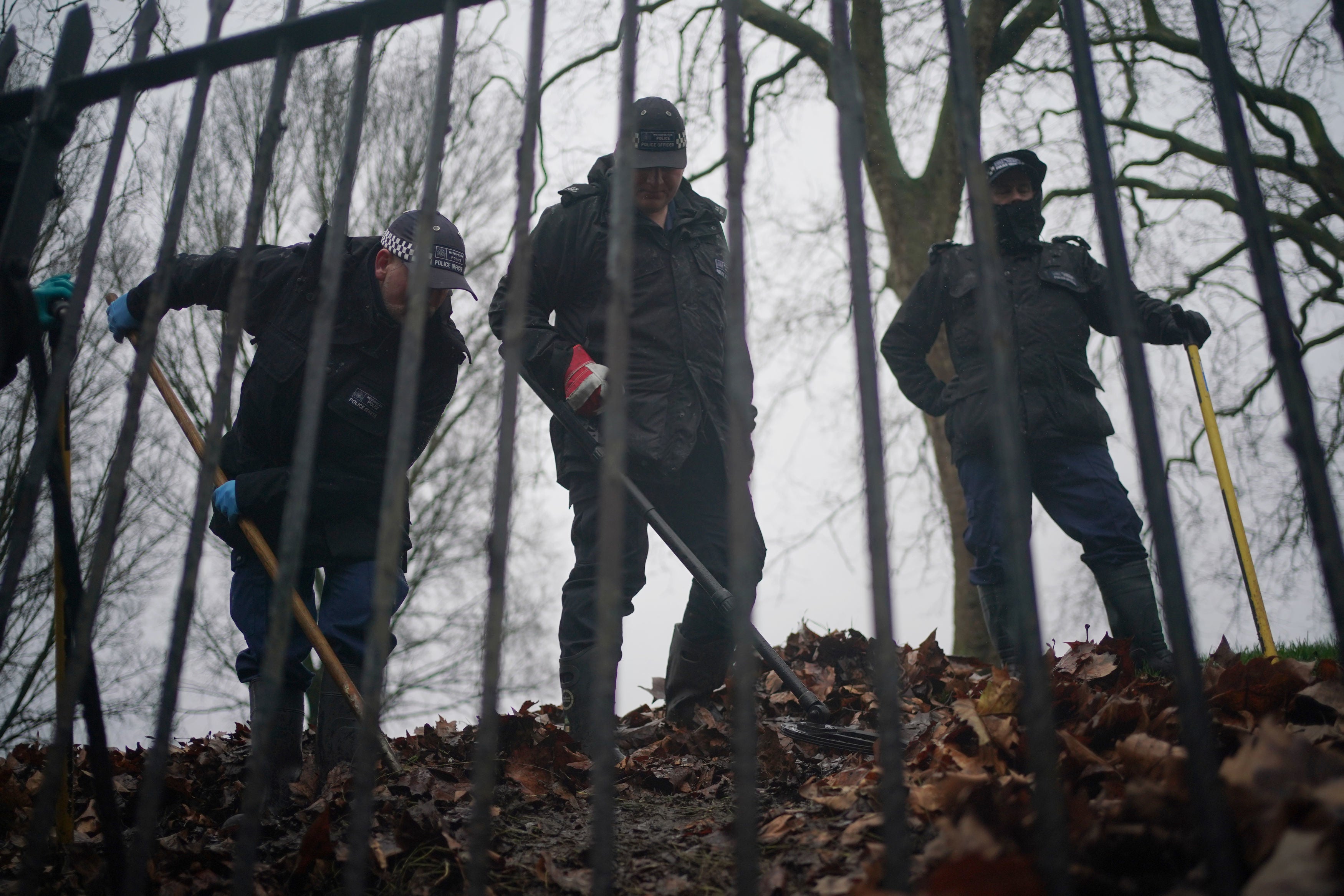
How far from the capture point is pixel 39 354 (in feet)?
6.07

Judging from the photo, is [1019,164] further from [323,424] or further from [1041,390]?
[323,424]

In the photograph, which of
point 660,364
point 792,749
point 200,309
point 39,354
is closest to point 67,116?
point 39,354

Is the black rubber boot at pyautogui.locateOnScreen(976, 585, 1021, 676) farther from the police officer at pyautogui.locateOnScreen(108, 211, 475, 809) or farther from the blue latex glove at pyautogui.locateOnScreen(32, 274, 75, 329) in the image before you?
the blue latex glove at pyautogui.locateOnScreen(32, 274, 75, 329)

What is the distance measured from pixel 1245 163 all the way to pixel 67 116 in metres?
2.18

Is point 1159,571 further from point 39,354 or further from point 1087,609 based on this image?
point 1087,609

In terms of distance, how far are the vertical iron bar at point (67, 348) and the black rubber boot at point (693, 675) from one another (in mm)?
2260

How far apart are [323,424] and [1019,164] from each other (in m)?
2.99

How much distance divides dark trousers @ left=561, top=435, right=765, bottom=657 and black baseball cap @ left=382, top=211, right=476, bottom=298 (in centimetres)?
82

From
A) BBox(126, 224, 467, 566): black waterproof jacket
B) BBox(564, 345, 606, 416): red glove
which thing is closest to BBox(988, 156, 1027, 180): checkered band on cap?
BBox(564, 345, 606, 416): red glove

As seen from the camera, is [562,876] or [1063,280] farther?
[1063,280]

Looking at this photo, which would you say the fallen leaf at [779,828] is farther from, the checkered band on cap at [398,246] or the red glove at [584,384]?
the checkered band on cap at [398,246]

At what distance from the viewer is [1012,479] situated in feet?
3.79

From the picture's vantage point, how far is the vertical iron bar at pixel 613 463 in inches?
43.9

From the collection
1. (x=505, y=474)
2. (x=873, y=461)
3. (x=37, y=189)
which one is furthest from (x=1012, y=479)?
(x=37, y=189)
